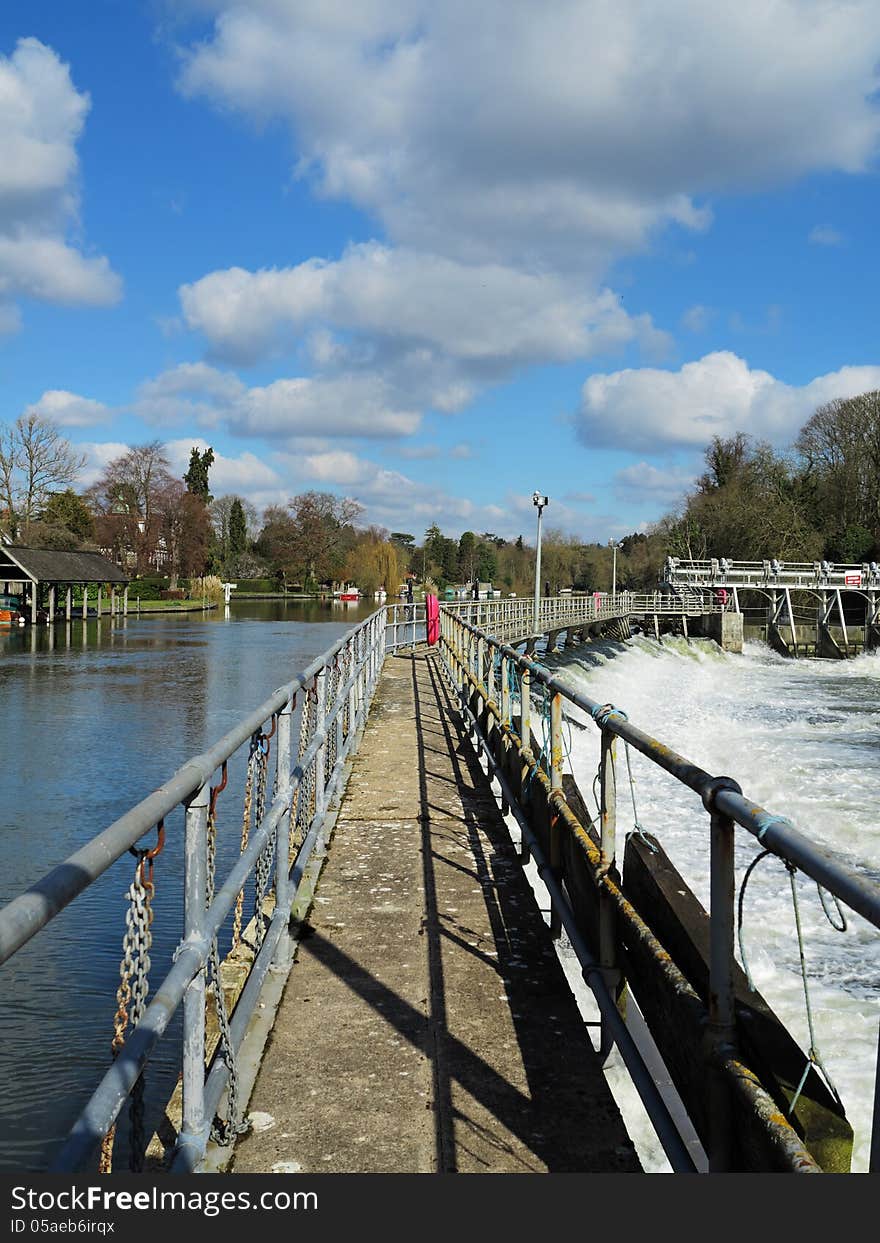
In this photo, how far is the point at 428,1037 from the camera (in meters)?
3.98

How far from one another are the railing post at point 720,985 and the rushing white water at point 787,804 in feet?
7.92

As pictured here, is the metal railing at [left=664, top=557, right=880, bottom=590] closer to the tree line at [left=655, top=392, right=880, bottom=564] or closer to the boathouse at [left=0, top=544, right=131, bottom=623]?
the tree line at [left=655, top=392, right=880, bottom=564]

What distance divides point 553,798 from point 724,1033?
8.74ft

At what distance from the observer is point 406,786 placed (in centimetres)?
913

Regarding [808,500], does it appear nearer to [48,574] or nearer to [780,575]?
[780,575]

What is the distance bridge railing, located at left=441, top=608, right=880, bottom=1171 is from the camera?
193cm

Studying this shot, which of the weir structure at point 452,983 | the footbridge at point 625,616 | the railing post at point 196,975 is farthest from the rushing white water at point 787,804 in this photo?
the footbridge at point 625,616

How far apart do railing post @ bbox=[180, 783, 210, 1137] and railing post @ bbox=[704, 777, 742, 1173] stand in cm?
130

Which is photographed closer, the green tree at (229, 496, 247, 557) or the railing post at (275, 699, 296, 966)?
the railing post at (275, 699, 296, 966)

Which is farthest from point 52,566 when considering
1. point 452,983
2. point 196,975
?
point 196,975

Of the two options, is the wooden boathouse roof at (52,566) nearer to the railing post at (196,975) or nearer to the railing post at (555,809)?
the railing post at (555,809)

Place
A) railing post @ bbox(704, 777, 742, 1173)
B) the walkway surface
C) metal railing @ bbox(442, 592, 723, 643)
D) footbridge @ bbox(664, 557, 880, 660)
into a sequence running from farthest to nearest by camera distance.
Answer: footbridge @ bbox(664, 557, 880, 660) → metal railing @ bbox(442, 592, 723, 643) → the walkway surface → railing post @ bbox(704, 777, 742, 1173)

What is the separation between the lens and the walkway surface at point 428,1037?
10.5 feet

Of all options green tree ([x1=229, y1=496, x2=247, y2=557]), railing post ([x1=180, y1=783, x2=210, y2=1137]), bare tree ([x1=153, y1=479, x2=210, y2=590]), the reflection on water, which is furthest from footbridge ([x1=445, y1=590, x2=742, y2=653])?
green tree ([x1=229, y1=496, x2=247, y2=557])
